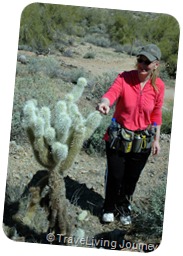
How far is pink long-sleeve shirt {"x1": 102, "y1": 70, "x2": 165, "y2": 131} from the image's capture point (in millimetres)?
4797

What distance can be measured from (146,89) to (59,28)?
1.21 m

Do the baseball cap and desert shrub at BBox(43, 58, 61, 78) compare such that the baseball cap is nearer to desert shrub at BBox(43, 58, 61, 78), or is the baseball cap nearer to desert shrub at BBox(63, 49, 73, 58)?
desert shrub at BBox(63, 49, 73, 58)

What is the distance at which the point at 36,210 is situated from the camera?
504 cm

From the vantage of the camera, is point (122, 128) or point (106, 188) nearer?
point (122, 128)

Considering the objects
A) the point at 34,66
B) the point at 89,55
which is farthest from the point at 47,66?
the point at 89,55

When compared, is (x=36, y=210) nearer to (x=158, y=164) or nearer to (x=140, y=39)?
(x=158, y=164)

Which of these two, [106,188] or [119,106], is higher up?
[119,106]

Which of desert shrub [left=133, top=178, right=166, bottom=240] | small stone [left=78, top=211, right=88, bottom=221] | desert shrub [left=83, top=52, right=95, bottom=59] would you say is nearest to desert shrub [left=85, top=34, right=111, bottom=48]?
desert shrub [left=83, top=52, right=95, bottom=59]

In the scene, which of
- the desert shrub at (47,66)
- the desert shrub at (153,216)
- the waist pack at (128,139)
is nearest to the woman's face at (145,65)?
the waist pack at (128,139)

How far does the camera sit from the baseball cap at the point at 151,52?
15.7 ft

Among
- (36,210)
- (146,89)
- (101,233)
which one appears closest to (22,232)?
(36,210)

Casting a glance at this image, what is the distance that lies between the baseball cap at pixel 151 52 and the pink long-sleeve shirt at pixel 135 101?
7.9 inches

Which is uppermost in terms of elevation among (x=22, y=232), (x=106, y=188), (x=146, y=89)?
(x=146, y=89)

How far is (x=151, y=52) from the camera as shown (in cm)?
481
